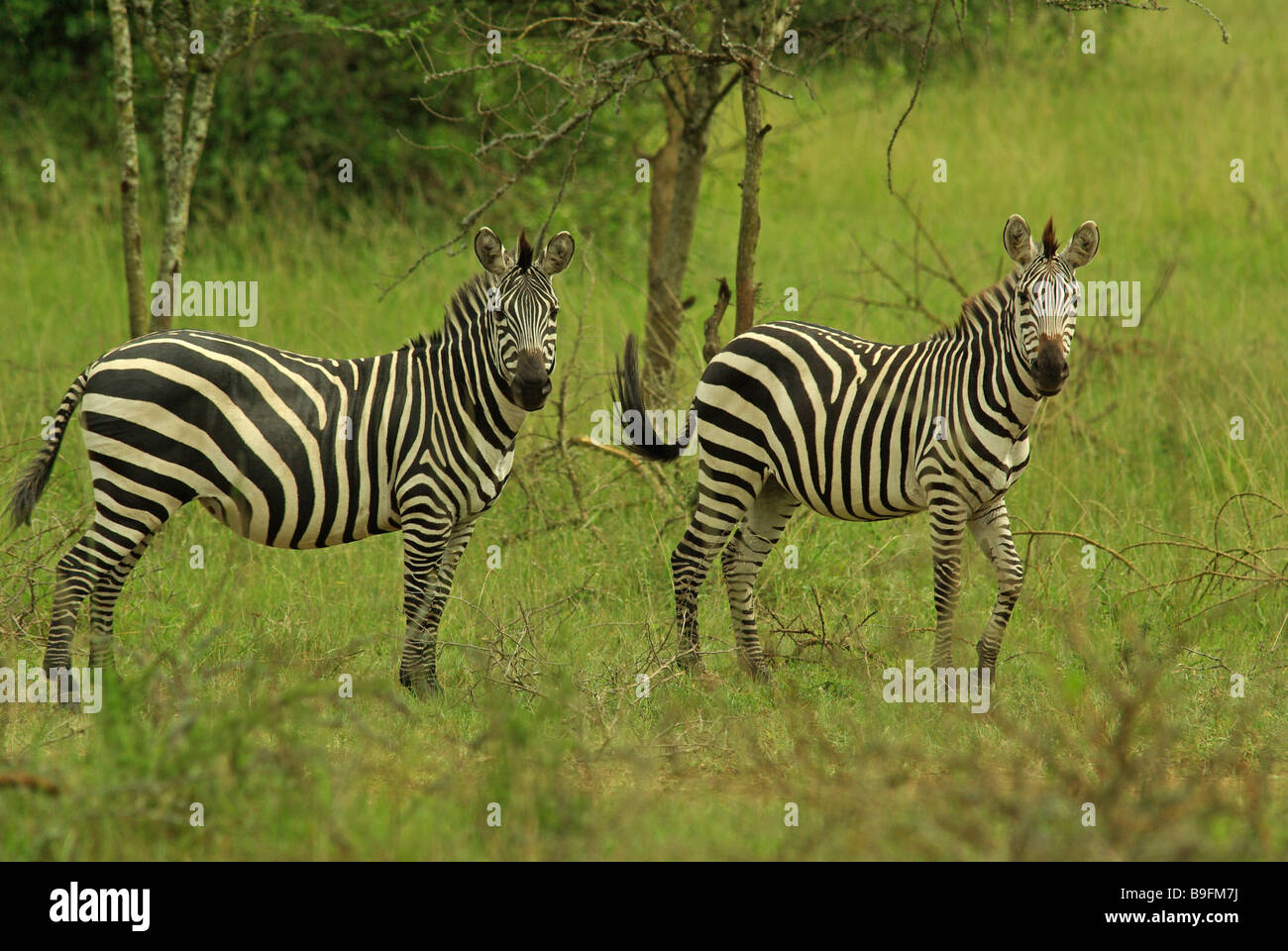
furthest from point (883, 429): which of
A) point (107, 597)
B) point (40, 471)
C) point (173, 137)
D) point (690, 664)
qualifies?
point (173, 137)

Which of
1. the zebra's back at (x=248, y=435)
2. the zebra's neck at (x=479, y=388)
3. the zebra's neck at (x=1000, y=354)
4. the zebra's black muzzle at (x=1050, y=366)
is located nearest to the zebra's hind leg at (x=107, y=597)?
the zebra's back at (x=248, y=435)

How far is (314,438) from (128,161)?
296 cm

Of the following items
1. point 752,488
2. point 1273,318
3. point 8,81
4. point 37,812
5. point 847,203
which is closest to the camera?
point 37,812

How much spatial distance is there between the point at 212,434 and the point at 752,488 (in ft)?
8.12

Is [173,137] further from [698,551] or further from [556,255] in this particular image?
[698,551]

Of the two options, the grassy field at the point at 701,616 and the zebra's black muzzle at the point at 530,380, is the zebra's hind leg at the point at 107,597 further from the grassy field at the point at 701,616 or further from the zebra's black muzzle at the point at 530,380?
the zebra's black muzzle at the point at 530,380

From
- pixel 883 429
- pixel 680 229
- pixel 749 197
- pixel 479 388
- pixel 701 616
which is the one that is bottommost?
pixel 701 616

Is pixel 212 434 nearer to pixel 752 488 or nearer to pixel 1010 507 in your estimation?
pixel 752 488

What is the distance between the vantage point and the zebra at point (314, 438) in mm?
→ 5305

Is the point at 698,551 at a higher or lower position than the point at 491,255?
lower

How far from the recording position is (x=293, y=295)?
1065 cm

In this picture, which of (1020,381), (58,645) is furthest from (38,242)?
(1020,381)

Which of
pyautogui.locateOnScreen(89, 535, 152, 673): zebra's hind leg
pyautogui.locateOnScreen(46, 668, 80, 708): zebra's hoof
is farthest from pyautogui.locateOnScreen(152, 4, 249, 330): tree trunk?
pyautogui.locateOnScreen(46, 668, 80, 708): zebra's hoof

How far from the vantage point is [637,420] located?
6355 mm
